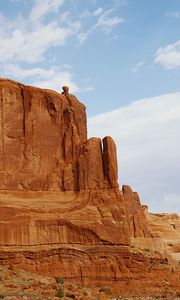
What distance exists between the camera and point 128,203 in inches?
2234

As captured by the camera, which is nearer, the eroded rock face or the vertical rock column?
the eroded rock face

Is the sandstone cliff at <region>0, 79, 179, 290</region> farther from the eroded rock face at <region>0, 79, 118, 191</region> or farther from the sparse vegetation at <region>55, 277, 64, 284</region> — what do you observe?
the sparse vegetation at <region>55, 277, 64, 284</region>

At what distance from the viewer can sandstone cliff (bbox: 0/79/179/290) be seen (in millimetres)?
38938

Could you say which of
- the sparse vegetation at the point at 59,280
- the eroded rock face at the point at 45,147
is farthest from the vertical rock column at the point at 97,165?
the sparse vegetation at the point at 59,280

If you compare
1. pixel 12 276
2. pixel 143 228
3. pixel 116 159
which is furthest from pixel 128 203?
pixel 12 276

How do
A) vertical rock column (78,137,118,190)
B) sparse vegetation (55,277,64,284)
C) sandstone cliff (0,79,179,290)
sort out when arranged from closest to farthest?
sparse vegetation (55,277,64,284) → sandstone cliff (0,79,179,290) → vertical rock column (78,137,118,190)

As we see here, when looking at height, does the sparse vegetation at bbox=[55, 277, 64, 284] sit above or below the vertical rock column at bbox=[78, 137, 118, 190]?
below

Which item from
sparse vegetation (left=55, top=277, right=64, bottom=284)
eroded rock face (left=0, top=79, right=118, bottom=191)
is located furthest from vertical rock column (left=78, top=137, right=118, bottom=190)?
sparse vegetation (left=55, top=277, right=64, bottom=284)

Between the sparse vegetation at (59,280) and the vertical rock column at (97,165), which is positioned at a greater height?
the vertical rock column at (97,165)

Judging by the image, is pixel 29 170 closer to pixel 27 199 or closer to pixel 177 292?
pixel 27 199

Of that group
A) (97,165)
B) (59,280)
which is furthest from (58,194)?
(59,280)

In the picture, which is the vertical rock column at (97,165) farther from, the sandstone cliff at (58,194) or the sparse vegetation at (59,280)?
the sparse vegetation at (59,280)

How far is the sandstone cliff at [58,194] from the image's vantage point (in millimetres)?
38938

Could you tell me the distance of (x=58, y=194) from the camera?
137 ft
